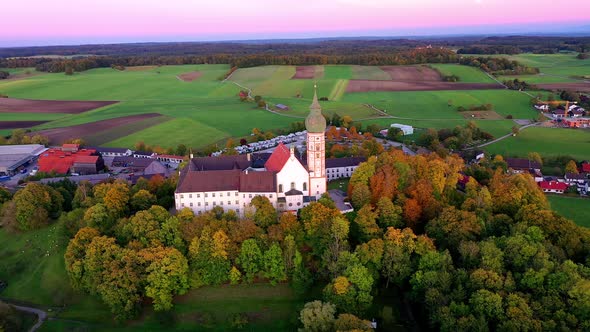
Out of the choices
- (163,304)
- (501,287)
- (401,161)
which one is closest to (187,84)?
(401,161)

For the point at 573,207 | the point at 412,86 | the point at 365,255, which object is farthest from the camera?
the point at 412,86

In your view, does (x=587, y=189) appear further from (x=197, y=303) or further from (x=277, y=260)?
(x=197, y=303)

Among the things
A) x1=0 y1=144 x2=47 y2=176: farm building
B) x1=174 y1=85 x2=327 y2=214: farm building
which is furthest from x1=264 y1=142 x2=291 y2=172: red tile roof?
x1=0 y1=144 x2=47 y2=176: farm building

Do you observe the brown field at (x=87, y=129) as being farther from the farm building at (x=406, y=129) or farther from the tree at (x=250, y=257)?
the tree at (x=250, y=257)

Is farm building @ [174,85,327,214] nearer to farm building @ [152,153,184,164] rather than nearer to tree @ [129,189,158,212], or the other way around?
tree @ [129,189,158,212]

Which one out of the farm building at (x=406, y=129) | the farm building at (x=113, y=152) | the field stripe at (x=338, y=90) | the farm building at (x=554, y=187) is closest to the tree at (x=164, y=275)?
the farm building at (x=113, y=152)

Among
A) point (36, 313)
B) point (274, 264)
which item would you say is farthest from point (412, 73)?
point (36, 313)

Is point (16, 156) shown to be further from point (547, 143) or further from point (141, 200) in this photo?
point (547, 143)
